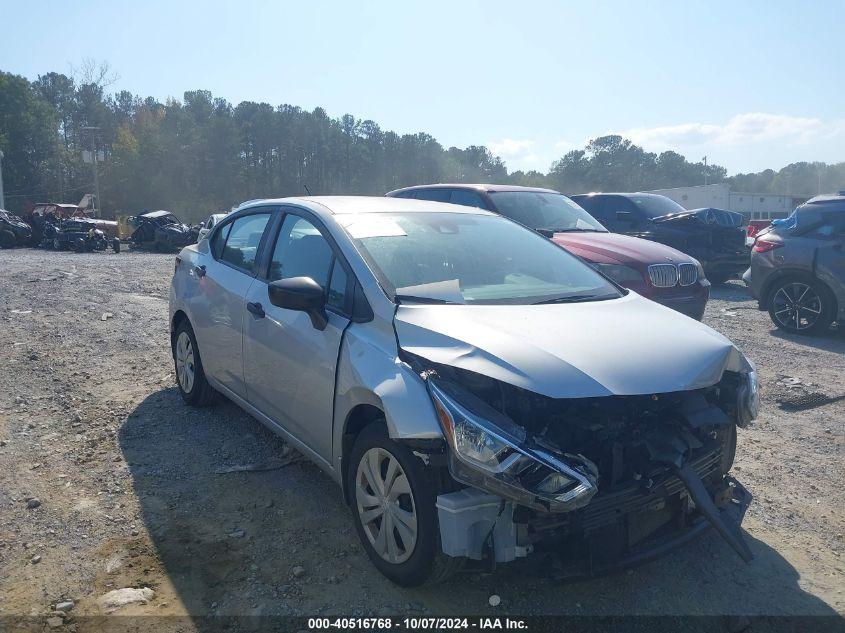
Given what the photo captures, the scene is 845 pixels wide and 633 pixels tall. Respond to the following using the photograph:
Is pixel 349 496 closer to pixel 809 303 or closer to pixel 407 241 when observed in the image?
pixel 407 241

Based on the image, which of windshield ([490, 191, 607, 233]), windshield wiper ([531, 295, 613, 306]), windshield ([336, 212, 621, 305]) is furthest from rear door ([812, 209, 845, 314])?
windshield wiper ([531, 295, 613, 306])

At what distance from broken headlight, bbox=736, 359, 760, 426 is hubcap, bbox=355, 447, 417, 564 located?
1630 mm

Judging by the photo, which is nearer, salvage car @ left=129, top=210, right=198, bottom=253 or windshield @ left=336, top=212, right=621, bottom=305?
windshield @ left=336, top=212, right=621, bottom=305

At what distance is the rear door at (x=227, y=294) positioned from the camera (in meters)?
4.46

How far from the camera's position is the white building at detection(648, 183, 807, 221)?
137 feet

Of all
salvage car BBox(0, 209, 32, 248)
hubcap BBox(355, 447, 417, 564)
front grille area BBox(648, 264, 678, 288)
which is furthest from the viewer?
salvage car BBox(0, 209, 32, 248)

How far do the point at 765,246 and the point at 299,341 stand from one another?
295 inches

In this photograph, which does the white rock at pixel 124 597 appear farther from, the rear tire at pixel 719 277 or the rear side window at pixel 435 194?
the rear tire at pixel 719 277

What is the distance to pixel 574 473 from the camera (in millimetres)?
2502

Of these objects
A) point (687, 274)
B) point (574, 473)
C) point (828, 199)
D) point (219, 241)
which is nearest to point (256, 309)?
point (219, 241)

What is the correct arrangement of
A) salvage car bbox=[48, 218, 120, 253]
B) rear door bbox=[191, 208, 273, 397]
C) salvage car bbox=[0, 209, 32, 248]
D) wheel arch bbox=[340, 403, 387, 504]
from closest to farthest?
wheel arch bbox=[340, 403, 387, 504] < rear door bbox=[191, 208, 273, 397] < salvage car bbox=[48, 218, 120, 253] < salvage car bbox=[0, 209, 32, 248]

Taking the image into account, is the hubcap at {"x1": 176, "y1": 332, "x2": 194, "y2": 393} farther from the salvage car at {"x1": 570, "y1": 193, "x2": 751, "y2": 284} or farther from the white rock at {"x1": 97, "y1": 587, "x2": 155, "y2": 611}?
the salvage car at {"x1": 570, "y1": 193, "x2": 751, "y2": 284}

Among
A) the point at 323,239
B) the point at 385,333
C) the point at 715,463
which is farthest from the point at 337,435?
the point at 715,463

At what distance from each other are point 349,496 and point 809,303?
24.3ft
